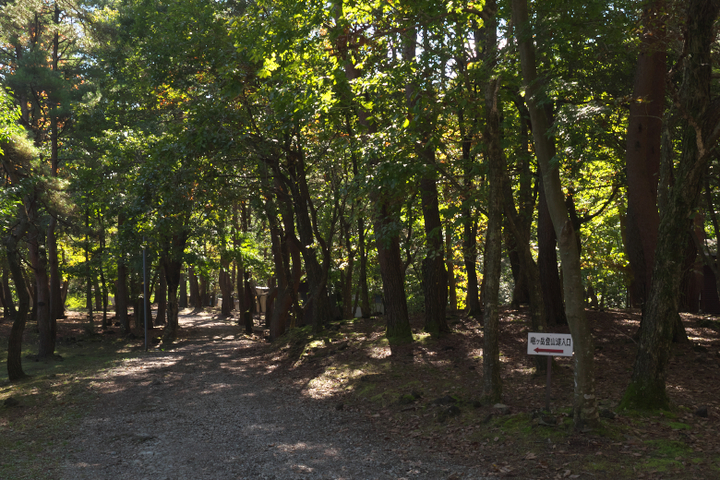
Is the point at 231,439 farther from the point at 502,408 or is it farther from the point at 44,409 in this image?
the point at 44,409

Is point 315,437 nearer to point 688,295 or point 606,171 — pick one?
point 606,171

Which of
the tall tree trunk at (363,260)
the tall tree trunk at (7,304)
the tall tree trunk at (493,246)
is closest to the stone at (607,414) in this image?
the tall tree trunk at (493,246)

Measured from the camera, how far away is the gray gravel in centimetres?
566

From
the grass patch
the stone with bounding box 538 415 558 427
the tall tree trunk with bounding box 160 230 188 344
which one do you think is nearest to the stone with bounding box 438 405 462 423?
the stone with bounding box 538 415 558 427

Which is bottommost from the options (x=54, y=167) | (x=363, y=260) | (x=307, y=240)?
(x=363, y=260)

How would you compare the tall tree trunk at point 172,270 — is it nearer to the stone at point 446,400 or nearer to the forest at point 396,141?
the forest at point 396,141

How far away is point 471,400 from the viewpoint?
770 cm

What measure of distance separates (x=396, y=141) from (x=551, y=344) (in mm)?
4522

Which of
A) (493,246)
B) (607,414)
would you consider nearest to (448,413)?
(607,414)

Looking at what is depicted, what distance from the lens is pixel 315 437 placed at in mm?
7027

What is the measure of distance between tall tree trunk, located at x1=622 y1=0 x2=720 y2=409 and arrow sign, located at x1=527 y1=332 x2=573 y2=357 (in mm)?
958

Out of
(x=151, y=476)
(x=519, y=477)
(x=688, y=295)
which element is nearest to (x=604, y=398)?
(x=519, y=477)

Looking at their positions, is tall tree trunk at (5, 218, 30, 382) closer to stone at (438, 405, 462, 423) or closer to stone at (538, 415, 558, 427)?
stone at (438, 405, 462, 423)

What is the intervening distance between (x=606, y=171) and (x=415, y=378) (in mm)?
10275
